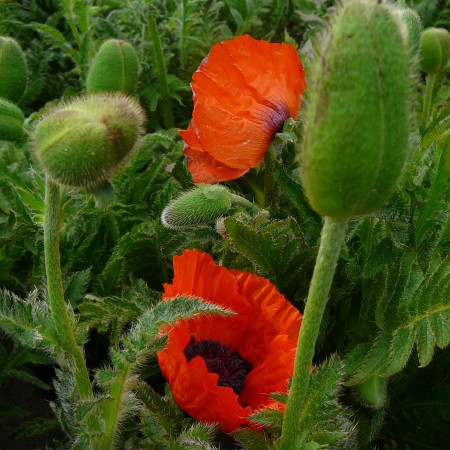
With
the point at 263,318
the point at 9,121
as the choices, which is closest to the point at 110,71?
the point at 9,121

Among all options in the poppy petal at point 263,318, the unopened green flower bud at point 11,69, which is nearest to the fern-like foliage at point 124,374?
the poppy petal at point 263,318

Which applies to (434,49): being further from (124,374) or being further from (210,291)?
(124,374)

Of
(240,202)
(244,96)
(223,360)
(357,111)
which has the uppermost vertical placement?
(357,111)

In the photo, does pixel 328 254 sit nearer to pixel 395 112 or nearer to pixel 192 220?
pixel 395 112

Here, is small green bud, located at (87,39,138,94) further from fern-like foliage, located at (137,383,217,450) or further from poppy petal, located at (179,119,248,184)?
fern-like foliage, located at (137,383,217,450)

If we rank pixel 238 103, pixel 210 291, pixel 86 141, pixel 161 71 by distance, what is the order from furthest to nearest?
pixel 161 71 < pixel 238 103 < pixel 210 291 < pixel 86 141

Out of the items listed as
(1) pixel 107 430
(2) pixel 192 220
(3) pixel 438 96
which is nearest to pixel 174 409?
(1) pixel 107 430
